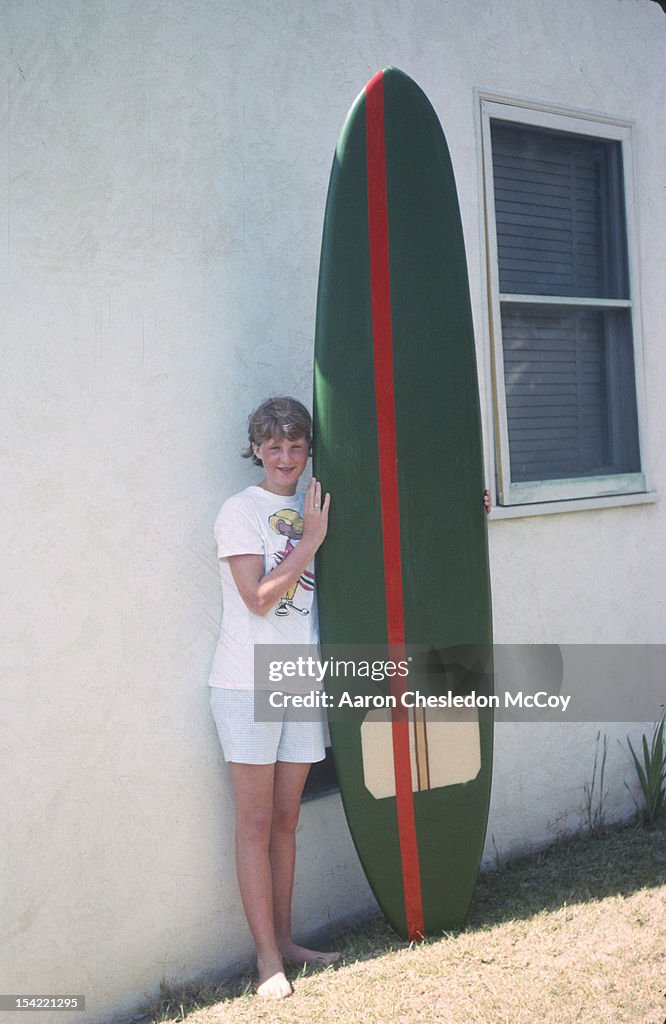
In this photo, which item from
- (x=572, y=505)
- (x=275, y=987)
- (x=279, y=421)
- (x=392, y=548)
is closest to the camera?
(x=275, y=987)

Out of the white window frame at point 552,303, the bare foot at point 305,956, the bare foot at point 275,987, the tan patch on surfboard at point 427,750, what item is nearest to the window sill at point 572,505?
the white window frame at point 552,303

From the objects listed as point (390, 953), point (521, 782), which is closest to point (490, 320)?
point (521, 782)

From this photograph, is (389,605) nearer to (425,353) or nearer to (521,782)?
(425,353)

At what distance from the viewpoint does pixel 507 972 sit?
7.63 ft

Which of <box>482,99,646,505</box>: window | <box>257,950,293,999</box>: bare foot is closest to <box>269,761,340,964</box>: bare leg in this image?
<box>257,950,293,999</box>: bare foot

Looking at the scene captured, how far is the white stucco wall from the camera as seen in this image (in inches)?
85.0

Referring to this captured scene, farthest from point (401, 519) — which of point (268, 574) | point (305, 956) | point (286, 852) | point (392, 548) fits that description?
point (305, 956)

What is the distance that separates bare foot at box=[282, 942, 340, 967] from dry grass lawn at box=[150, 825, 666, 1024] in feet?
0.13

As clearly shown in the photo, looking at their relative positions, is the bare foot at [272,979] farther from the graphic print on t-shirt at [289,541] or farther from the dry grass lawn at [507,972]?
the graphic print on t-shirt at [289,541]

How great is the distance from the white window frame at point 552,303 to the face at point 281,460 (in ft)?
2.90

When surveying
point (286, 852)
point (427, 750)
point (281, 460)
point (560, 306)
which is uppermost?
point (560, 306)

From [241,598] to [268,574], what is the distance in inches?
4.2

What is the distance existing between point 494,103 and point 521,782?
2.20 m

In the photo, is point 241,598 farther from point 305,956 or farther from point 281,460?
point 305,956
